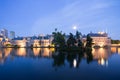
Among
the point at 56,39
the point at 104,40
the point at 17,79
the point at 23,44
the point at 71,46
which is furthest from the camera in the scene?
the point at 23,44

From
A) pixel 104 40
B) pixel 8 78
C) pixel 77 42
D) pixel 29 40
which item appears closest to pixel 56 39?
pixel 77 42

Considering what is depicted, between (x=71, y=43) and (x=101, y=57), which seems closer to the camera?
(x=101, y=57)

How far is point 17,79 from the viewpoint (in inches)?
713

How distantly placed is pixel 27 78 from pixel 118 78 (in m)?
7.55

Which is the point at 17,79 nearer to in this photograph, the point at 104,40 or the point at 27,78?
the point at 27,78

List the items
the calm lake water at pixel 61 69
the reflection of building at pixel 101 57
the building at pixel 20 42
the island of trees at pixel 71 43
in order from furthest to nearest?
1. the building at pixel 20 42
2. the island of trees at pixel 71 43
3. the reflection of building at pixel 101 57
4. the calm lake water at pixel 61 69

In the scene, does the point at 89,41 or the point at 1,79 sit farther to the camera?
the point at 89,41

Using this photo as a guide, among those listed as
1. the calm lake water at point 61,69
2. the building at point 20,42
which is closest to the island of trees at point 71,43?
the calm lake water at point 61,69

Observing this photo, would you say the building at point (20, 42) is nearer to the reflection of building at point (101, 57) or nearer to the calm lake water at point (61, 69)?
the reflection of building at point (101, 57)

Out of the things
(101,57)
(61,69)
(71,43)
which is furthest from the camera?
(71,43)

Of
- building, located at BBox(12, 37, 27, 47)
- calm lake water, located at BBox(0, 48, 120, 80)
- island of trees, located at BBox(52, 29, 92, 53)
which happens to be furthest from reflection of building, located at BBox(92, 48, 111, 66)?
building, located at BBox(12, 37, 27, 47)

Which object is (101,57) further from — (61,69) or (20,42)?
(20,42)

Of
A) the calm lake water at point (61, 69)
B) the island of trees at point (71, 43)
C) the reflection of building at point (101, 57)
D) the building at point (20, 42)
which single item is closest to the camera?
the calm lake water at point (61, 69)

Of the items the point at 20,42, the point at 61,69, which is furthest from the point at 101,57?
the point at 20,42
